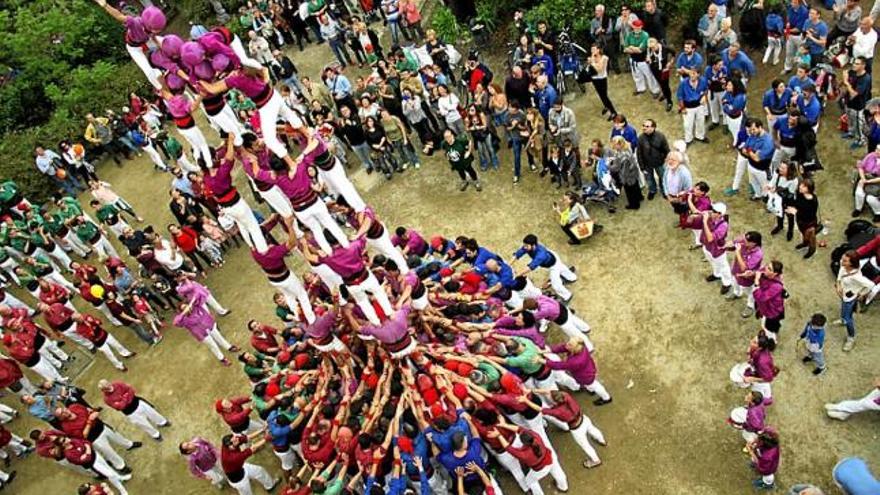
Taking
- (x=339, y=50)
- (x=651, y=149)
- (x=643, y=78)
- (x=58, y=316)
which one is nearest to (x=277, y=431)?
(x=58, y=316)

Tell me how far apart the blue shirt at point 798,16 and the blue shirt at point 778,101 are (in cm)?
236

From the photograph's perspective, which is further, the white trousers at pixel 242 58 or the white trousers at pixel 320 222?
the white trousers at pixel 320 222

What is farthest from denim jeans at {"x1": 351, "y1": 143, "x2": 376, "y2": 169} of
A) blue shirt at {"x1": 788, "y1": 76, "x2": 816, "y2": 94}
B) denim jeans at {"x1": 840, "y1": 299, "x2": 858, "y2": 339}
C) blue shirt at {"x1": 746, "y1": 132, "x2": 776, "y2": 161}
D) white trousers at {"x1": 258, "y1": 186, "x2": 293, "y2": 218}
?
denim jeans at {"x1": 840, "y1": 299, "x2": 858, "y2": 339}

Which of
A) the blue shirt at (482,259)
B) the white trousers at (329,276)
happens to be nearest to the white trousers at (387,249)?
the white trousers at (329,276)

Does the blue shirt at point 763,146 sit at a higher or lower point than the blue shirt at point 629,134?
lower

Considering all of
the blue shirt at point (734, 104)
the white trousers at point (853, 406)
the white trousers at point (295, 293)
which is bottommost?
the white trousers at point (853, 406)

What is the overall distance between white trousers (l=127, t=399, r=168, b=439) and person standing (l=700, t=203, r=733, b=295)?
29.8ft

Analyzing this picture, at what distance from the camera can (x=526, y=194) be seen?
563 inches

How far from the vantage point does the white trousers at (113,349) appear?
13.8m

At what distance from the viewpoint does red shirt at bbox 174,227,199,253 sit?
1464cm

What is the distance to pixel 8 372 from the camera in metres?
12.7

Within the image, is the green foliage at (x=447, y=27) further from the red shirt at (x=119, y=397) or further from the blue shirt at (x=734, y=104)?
the red shirt at (x=119, y=397)

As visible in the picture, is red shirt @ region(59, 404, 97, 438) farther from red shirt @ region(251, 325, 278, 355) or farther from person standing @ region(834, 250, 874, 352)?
person standing @ region(834, 250, 874, 352)

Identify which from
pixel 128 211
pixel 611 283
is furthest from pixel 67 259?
pixel 611 283
